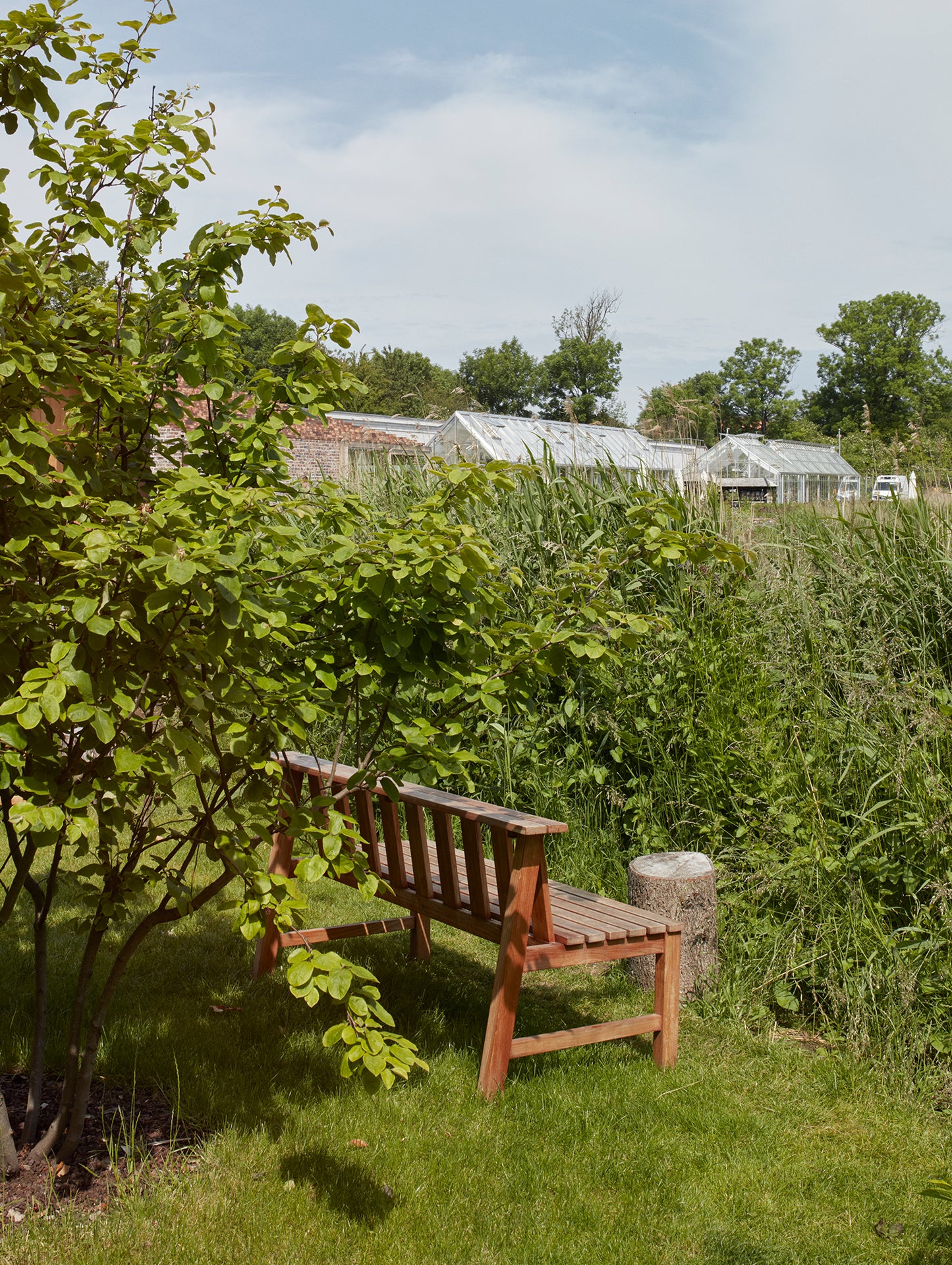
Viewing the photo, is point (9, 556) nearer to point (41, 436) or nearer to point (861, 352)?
point (41, 436)

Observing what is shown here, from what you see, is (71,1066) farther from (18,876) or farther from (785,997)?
(785,997)

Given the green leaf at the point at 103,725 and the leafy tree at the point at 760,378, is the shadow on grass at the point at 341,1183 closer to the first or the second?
the green leaf at the point at 103,725

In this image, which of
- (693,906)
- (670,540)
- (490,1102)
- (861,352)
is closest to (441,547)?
(670,540)

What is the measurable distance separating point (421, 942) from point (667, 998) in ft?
4.53

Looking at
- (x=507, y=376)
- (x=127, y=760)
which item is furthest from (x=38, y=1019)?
(x=507, y=376)

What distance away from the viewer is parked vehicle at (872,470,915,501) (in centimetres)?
495

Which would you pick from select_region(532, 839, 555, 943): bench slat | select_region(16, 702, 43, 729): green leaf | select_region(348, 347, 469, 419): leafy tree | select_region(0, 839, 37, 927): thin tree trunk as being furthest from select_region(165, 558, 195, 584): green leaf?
select_region(348, 347, 469, 419): leafy tree

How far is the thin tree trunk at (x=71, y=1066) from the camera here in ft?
8.96

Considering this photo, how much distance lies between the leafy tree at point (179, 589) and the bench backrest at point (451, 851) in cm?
40

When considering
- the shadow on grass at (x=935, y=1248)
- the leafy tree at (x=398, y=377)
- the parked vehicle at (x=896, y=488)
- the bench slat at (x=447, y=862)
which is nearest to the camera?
the shadow on grass at (x=935, y=1248)

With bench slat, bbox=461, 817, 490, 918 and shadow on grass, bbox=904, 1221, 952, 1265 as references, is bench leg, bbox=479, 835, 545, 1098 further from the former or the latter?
shadow on grass, bbox=904, 1221, 952, 1265

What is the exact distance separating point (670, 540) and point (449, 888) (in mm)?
1499

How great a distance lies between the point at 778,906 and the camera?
4.29 m

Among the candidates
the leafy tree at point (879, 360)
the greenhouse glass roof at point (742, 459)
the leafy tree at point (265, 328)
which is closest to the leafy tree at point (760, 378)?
the leafy tree at point (879, 360)
